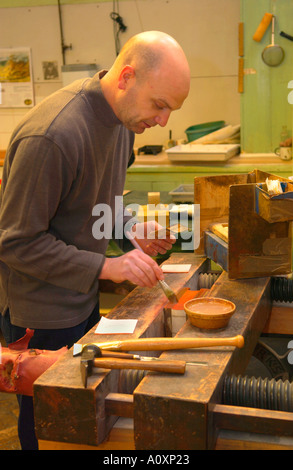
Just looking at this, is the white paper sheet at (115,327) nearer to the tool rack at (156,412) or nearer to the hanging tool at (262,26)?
the tool rack at (156,412)

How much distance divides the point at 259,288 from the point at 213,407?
0.76 m

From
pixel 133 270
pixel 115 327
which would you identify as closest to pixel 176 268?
pixel 133 270

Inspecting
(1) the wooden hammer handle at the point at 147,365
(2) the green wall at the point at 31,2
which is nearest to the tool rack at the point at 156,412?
(1) the wooden hammer handle at the point at 147,365

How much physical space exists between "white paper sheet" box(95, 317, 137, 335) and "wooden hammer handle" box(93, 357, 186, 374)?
250mm

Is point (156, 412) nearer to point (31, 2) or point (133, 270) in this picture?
point (133, 270)

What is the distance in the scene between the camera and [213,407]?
47.9 inches

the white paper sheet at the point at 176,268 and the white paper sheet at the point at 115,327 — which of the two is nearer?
the white paper sheet at the point at 115,327

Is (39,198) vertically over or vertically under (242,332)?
over

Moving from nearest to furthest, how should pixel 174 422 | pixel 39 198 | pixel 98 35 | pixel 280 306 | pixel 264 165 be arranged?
pixel 174 422, pixel 39 198, pixel 280 306, pixel 264 165, pixel 98 35

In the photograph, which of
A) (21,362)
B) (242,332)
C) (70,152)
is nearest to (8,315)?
(21,362)

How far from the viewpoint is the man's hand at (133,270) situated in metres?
1.67

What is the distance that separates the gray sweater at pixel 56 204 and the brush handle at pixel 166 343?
36cm


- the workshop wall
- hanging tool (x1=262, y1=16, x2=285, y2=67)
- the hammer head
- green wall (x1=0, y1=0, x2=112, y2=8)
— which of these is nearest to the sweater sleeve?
the hammer head

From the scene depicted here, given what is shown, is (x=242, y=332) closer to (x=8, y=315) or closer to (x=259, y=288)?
(x=259, y=288)
